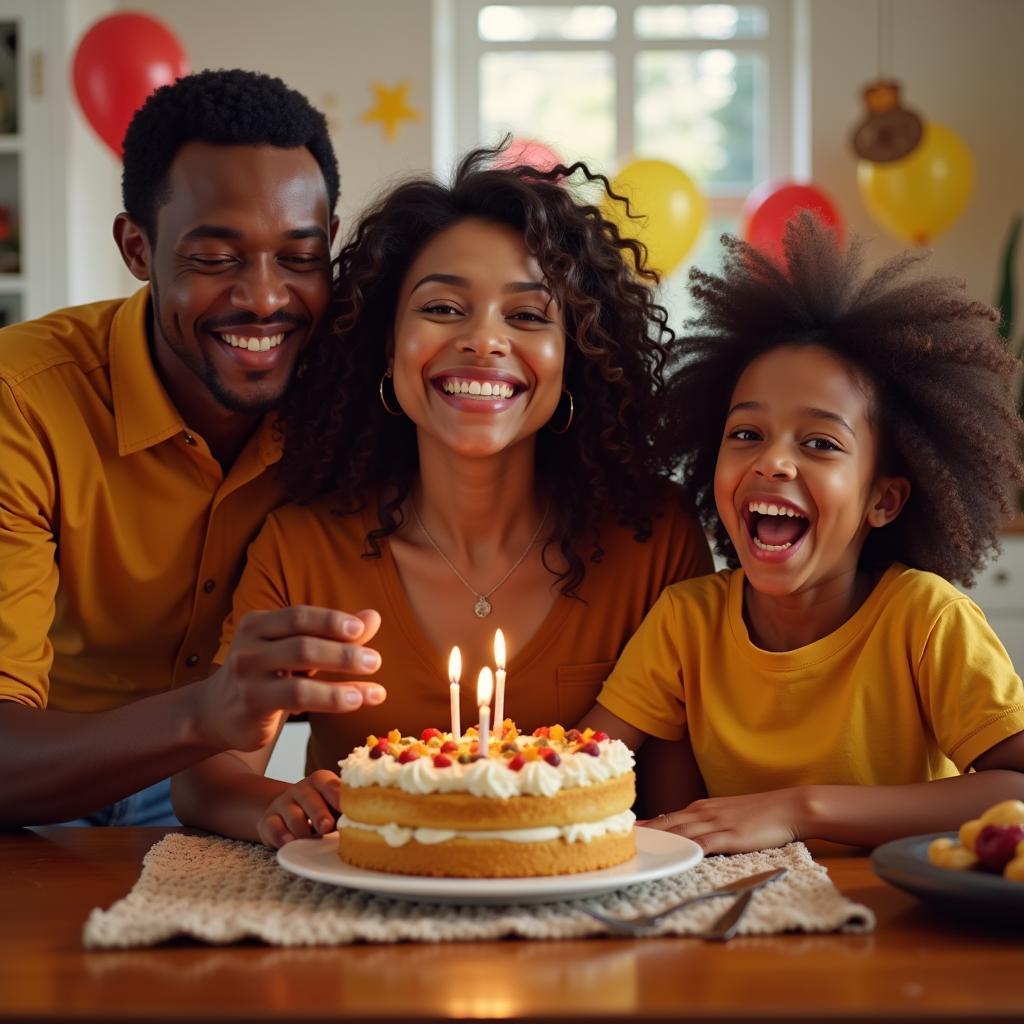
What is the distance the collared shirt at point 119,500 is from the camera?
2.11 metres

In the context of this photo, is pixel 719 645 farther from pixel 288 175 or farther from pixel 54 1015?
pixel 54 1015

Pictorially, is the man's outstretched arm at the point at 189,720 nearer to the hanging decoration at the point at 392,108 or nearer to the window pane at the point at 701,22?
the hanging decoration at the point at 392,108

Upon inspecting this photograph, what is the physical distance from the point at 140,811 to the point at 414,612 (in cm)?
79

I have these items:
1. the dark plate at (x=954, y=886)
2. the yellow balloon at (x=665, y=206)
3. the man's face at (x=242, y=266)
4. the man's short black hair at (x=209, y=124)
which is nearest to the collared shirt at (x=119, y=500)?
the man's face at (x=242, y=266)

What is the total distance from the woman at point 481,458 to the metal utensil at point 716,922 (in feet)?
2.47

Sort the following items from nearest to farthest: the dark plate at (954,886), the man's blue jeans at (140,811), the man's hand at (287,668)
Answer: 1. the dark plate at (954,886)
2. the man's hand at (287,668)
3. the man's blue jeans at (140,811)

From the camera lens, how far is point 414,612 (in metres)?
2.14

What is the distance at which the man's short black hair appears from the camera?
7.14 feet

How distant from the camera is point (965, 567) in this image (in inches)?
79.4

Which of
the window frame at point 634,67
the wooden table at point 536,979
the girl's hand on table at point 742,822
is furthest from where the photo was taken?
the window frame at point 634,67

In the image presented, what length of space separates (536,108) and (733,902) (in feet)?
17.2

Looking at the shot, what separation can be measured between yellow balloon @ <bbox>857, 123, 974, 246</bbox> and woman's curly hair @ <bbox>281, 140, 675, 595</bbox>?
10.3 ft

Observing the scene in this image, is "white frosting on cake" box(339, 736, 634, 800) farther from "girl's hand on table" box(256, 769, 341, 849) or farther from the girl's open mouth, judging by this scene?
the girl's open mouth

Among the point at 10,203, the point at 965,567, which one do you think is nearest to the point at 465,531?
the point at 965,567
